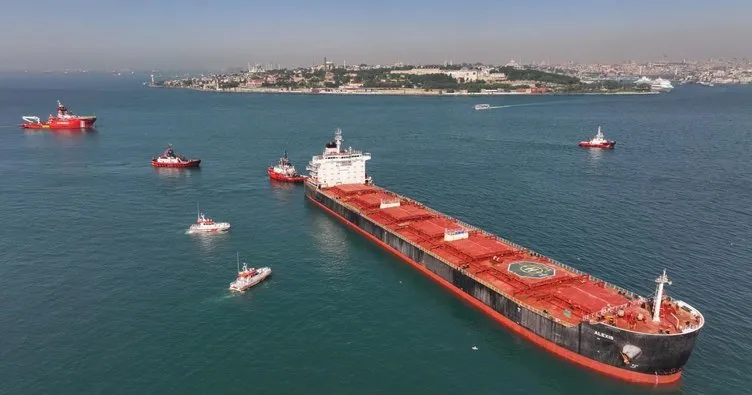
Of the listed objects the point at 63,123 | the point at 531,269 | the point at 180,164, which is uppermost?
the point at 63,123

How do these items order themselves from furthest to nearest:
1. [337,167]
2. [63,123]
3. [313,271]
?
1. [63,123]
2. [337,167]
3. [313,271]

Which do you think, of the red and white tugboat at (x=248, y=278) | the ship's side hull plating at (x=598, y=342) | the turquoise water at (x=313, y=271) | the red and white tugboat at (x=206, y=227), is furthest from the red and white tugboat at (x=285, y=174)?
the ship's side hull plating at (x=598, y=342)

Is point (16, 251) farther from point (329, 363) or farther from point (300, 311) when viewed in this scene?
point (329, 363)

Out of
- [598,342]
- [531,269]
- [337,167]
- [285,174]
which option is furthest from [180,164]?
[598,342]

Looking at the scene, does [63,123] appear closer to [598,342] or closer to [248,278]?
[248,278]

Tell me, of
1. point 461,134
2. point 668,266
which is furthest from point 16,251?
point 461,134

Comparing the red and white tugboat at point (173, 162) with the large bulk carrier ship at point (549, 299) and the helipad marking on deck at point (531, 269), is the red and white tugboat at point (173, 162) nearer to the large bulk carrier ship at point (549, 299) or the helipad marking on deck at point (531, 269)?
the large bulk carrier ship at point (549, 299)
